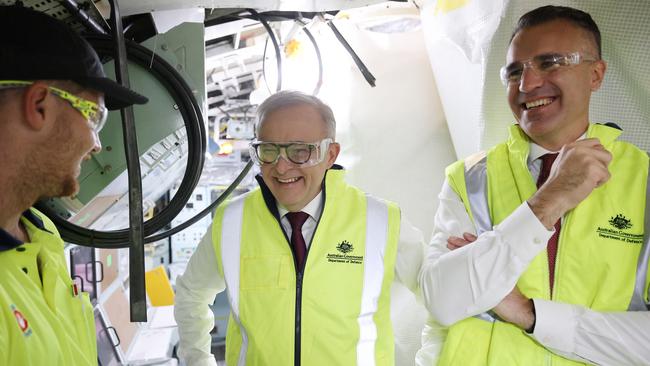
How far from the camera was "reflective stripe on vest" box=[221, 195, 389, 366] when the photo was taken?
67.4 inches

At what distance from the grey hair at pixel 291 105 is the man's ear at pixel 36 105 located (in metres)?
0.84

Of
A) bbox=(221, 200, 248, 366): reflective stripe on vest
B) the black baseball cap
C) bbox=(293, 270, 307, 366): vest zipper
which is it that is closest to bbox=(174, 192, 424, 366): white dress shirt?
bbox=(221, 200, 248, 366): reflective stripe on vest

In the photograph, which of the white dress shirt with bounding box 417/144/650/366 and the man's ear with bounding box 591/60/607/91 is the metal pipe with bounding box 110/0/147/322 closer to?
the white dress shirt with bounding box 417/144/650/366

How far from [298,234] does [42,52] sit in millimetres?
1016

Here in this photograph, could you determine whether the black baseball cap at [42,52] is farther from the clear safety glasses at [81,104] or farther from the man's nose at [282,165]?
the man's nose at [282,165]

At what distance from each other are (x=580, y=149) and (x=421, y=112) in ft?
5.69

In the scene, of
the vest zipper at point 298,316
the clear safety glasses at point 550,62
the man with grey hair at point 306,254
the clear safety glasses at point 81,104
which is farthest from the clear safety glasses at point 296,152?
the clear safety glasses at point 550,62

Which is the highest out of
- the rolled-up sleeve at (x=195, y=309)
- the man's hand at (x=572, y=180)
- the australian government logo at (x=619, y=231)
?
the man's hand at (x=572, y=180)

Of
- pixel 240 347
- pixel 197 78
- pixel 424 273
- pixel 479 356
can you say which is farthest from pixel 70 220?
pixel 479 356

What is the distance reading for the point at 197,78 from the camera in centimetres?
212

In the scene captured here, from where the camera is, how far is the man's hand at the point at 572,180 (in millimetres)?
1222

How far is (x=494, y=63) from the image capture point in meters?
2.11

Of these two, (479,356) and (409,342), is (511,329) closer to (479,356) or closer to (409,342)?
(479,356)

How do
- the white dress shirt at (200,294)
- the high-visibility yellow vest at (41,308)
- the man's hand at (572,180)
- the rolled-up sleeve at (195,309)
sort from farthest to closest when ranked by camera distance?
the rolled-up sleeve at (195,309)
the white dress shirt at (200,294)
the man's hand at (572,180)
the high-visibility yellow vest at (41,308)
